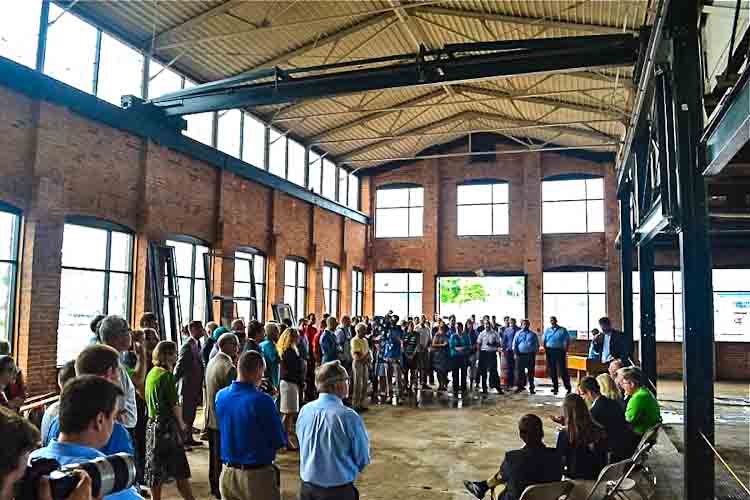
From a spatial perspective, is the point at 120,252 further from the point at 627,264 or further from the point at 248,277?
the point at 627,264

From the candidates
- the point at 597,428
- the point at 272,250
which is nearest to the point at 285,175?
the point at 272,250

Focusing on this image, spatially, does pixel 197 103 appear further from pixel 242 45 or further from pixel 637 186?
pixel 637 186

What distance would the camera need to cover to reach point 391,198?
65.3ft

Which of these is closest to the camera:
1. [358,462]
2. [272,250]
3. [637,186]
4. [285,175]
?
[358,462]

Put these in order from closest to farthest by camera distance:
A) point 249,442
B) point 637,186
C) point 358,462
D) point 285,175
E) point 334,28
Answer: point 358,462, point 249,442, point 637,186, point 334,28, point 285,175

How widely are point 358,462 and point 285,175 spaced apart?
41.1ft

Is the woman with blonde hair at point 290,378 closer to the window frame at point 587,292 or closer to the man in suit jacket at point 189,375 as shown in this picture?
the man in suit jacket at point 189,375

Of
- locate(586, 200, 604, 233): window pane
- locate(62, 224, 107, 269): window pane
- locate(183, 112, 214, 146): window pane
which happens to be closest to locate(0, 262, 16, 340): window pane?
locate(62, 224, 107, 269): window pane

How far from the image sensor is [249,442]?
364cm

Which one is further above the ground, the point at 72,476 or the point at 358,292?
the point at 358,292

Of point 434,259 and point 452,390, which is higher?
point 434,259

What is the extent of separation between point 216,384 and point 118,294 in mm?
5170

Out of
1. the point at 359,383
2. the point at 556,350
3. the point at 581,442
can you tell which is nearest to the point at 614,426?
the point at 581,442

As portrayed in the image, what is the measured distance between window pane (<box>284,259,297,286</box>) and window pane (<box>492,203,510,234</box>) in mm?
6853
